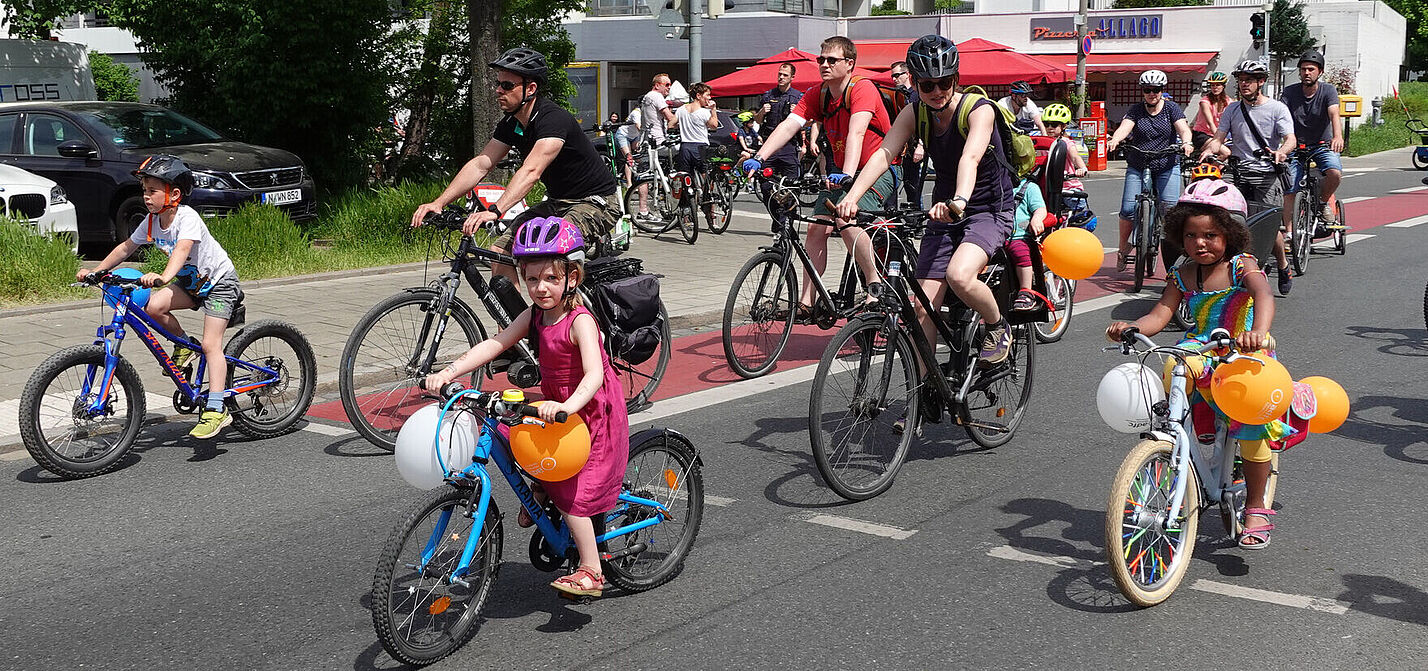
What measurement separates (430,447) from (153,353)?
3.46m

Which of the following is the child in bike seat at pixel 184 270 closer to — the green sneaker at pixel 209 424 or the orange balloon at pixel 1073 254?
the green sneaker at pixel 209 424

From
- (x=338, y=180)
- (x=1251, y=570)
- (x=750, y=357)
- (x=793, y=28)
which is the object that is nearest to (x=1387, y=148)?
(x=793, y=28)

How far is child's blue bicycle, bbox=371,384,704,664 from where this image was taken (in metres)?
4.00

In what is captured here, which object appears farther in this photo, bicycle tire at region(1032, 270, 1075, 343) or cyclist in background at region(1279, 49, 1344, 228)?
cyclist in background at region(1279, 49, 1344, 228)

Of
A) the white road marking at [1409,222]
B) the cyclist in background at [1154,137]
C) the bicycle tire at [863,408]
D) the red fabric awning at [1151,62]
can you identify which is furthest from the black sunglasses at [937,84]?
the red fabric awning at [1151,62]

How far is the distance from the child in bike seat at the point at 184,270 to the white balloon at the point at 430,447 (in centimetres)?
315

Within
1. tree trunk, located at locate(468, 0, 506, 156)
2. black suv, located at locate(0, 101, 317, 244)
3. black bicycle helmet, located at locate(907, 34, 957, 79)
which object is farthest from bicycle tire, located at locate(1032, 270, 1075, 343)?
black suv, located at locate(0, 101, 317, 244)

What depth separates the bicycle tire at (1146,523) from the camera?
4.36m

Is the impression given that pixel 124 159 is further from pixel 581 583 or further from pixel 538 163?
pixel 581 583

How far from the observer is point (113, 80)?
37750 mm

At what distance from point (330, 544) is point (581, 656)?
1.59 metres

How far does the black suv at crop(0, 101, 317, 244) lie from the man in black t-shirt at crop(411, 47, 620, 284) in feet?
23.7

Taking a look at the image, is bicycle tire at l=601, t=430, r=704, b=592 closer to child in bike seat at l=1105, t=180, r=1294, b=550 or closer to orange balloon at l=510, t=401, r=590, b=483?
orange balloon at l=510, t=401, r=590, b=483

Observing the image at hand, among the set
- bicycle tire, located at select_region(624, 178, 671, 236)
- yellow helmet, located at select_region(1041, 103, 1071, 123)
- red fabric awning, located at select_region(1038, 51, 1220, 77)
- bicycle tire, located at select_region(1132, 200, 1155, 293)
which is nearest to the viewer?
yellow helmet, located at select_region(1041, 103, 1071, 123)
